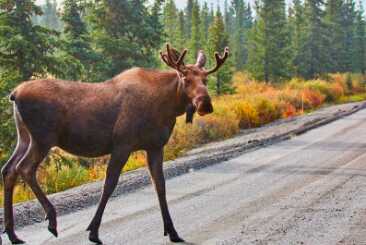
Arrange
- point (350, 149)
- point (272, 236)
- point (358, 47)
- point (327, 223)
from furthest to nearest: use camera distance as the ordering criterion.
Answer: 1. point (358, 47)
2. point (350, 149)
3. point (327, 223)
4. point (272, 236)

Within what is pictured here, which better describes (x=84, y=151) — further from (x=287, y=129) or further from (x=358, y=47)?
(x=358, y=47)

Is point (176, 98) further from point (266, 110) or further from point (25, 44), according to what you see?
point (266, 110)

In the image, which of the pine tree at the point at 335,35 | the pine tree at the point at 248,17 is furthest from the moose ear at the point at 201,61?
the pine tree at the point at 248,17

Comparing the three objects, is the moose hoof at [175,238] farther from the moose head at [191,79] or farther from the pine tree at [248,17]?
the pine tree at [248,17]

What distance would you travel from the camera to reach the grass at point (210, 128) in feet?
37.2

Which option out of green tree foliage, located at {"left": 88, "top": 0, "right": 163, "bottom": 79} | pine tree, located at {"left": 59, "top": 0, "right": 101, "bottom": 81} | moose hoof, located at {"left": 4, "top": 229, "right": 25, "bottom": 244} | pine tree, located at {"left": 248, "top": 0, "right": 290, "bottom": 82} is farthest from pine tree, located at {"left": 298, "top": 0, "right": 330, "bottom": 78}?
moose hoof, located at {"left": 4, "top": 229, "right": 25, "bottom": 244}

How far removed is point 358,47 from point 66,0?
52417 millimetres

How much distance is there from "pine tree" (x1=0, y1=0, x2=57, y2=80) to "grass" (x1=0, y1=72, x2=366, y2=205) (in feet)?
6.86

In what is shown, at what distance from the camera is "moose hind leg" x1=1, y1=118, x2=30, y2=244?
247 inches

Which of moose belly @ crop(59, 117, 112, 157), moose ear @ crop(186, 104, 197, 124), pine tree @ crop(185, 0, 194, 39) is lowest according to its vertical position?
moose belly @ crop(59, 117, 112, 157)

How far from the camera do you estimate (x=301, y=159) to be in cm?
1331

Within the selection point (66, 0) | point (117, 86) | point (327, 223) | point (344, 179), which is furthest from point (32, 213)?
point (66, 0)

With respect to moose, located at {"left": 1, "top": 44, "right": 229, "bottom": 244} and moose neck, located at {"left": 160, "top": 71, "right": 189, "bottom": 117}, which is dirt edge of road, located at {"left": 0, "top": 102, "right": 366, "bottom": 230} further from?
moose neck, located at {"left": 160, "top": 71, "right": 189, "bottom": 117}

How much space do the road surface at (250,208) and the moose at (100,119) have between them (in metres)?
0.69
